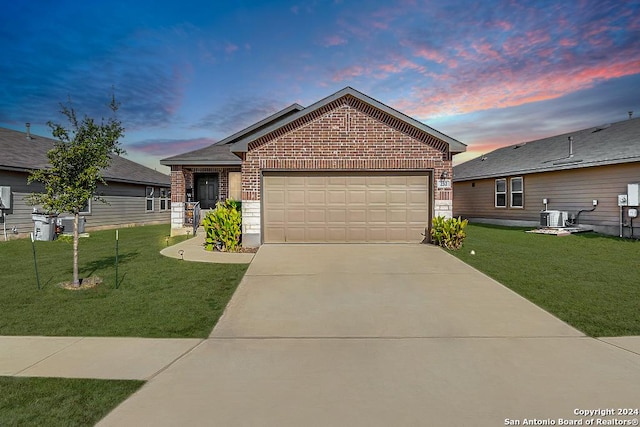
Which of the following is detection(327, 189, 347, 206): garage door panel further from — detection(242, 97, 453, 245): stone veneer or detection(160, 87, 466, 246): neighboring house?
detection(242, 97, 453, 245): stone veneer

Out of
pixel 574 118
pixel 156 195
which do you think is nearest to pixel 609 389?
pixel 574 118

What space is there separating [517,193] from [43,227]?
24432 millimetres

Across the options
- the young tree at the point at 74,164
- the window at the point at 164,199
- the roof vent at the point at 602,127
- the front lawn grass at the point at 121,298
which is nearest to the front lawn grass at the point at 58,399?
the front lawn grass at the point at 121,298

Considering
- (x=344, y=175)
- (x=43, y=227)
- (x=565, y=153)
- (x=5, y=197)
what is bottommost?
(x=43, y=227)

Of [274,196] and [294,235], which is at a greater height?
[274,196]

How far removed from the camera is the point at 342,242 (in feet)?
41.1

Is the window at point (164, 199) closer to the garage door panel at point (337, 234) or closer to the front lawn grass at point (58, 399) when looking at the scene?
the garage door panel at point (337, 234)

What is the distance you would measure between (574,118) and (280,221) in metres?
20.8

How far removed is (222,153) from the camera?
18.3 meters

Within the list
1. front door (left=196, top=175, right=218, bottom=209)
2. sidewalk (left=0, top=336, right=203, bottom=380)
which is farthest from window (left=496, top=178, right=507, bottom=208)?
sidewalk (left=0, top=336, right=203, bottom=380)

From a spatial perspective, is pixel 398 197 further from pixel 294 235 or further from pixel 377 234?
pixel 294 235

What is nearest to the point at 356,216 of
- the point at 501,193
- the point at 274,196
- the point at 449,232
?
the point at 274,196

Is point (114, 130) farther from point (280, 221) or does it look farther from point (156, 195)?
point (156, 195)

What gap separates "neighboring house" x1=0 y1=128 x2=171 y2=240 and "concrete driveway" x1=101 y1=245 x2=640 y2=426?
945cm
